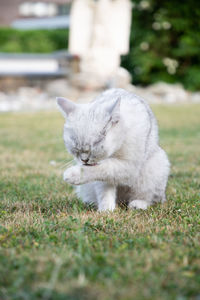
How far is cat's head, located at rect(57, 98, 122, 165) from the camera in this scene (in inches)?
116

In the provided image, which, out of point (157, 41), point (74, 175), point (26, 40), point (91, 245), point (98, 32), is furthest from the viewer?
point (157, 41)

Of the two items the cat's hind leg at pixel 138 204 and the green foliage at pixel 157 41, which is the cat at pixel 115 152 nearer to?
the cat's hind leg at pixel 138 204

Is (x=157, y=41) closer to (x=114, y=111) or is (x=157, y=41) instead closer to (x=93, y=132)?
(x=114, y=111)

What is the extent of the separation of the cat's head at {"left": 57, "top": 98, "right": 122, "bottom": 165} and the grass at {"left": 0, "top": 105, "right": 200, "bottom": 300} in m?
0.45

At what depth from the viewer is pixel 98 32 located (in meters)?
15.4

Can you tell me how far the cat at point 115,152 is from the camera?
9.84 ft

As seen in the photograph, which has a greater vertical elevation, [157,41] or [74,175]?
[74,175]

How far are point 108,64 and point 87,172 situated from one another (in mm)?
12763

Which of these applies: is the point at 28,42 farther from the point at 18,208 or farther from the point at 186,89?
the point at 18,208

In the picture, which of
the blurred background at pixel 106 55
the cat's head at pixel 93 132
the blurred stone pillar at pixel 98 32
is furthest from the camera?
the blurred stone pillar at pixel 98 32

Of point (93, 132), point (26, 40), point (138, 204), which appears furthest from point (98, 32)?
point (93, 132)

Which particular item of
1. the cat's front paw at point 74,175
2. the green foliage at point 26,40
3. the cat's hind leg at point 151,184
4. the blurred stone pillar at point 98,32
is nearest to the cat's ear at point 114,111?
the cat's front paw at point 74,175

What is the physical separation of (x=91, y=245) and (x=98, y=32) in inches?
541

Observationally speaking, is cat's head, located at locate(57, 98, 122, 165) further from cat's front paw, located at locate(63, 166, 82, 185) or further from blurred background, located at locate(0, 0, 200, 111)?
blurred background, located at locate(0, 0, 200, 111)
